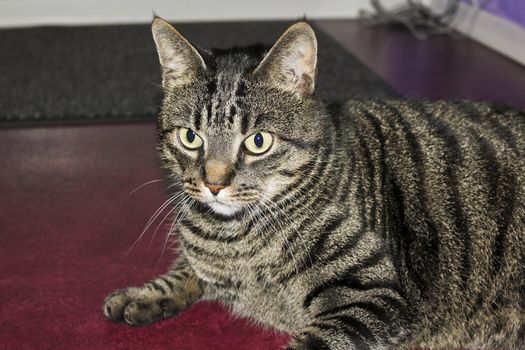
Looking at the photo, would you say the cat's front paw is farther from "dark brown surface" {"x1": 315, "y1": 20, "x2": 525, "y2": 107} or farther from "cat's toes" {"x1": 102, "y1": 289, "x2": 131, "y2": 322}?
"dark brown surface" {"x1": 315, "y1": 20, "x2": 525, "y2": 107}

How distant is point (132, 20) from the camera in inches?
164

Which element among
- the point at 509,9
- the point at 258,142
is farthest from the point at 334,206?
the point at 509,9

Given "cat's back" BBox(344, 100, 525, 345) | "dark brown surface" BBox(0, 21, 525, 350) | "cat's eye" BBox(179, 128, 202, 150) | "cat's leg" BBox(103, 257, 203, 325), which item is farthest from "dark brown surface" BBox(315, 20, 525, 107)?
"cat's eye" BBox(179, 128, 202, 150)

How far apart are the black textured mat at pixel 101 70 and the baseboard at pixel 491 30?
2.72 feet

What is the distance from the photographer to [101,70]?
11.0ft

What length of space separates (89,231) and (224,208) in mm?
771

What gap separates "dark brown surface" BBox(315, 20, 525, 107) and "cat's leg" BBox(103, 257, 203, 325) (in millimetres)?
1652

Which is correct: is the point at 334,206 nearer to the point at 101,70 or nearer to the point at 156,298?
the point at 156,298

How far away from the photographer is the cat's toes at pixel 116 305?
1704 millimetres

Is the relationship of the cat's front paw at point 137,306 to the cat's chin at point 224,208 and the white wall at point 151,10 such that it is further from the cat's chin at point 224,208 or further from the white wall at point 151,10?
the white wall at point 151,10

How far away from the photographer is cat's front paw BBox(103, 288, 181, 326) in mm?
1698

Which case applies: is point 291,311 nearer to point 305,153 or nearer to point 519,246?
point 305,153

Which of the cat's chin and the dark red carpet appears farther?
the dark red carpet

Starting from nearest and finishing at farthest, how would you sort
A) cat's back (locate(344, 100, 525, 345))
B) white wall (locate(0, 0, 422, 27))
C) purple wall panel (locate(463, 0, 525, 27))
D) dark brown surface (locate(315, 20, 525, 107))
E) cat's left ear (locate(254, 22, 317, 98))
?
cat's left ear (locate(254, 22, 317, 98)) < cat's back (locate(344, 100, 525, 345)) < dark brown surface (locate(315, 20, 525, 107)) < purple wall panel (locate(463, 0, 525, 27)) < white wall (locate(0, 0, 422, 27))
